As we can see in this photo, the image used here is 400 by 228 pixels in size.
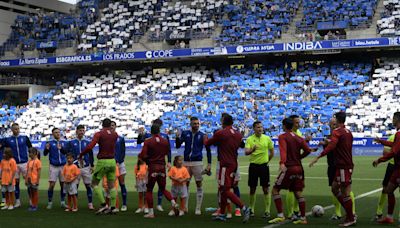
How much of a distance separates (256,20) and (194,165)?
39.2m

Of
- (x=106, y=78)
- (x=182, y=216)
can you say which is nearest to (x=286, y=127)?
(x=182, y=216)

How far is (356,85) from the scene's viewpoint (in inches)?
1892

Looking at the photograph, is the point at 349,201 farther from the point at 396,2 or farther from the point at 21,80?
the point at 21,80

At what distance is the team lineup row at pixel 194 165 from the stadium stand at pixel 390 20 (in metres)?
34.2

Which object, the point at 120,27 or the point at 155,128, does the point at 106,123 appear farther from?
the point at 120,27

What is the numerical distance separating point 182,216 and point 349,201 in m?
3.77

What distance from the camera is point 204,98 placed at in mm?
50688

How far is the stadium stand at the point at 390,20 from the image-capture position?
47.6 meters

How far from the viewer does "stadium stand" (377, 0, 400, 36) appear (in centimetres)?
4758

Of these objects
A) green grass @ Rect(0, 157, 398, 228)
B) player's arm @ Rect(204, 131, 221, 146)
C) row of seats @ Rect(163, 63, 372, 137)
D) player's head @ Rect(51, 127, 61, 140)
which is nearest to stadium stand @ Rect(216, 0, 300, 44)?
row of seats @ Rect(163, 63, 372, 137)

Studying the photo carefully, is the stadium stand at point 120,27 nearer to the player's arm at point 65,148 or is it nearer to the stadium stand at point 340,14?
the stadium stand at point 340,14

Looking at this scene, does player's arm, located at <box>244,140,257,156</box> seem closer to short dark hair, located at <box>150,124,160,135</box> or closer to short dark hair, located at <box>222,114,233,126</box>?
short dark hair, located at <box>222,114,233,126</box>

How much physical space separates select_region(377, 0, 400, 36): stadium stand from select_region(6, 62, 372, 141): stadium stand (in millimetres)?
3279

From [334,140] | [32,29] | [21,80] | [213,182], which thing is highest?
[32,29]
